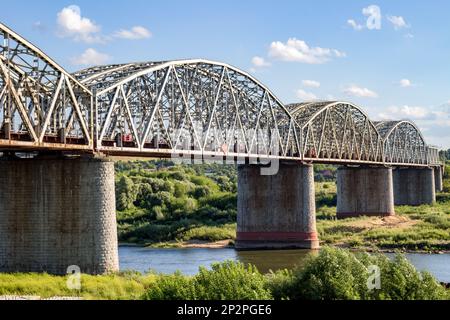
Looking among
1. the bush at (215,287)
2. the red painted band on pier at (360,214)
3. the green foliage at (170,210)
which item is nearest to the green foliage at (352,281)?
the bush at (215,287)

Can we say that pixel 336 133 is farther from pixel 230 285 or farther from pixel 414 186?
pixel 230 285

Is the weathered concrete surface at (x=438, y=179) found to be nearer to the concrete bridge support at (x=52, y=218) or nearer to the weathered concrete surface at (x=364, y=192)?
the weathered concrete surface at (x=364, y=192)

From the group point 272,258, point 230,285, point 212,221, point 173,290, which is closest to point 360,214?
point 212,221

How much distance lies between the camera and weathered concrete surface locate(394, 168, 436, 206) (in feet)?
398

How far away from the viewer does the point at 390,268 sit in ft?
87.2

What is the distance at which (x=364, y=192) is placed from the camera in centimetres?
9862

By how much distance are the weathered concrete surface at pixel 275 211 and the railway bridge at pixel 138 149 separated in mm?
A: 96

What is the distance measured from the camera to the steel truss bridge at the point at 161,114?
4019 cm

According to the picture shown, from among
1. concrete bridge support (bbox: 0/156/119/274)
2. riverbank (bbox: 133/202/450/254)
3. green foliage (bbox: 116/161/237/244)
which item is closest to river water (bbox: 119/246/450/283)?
riverbank (bbox: 133/202/450/254)

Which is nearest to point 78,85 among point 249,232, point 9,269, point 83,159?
point 83,159

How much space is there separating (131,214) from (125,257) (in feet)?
107

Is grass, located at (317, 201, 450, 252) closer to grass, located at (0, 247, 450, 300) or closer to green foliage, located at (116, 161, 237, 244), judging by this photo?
green foliage, located at (116, 161, 237, 244)

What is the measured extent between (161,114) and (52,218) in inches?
712

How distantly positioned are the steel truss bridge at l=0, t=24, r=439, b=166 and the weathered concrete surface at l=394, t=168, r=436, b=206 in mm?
17127
